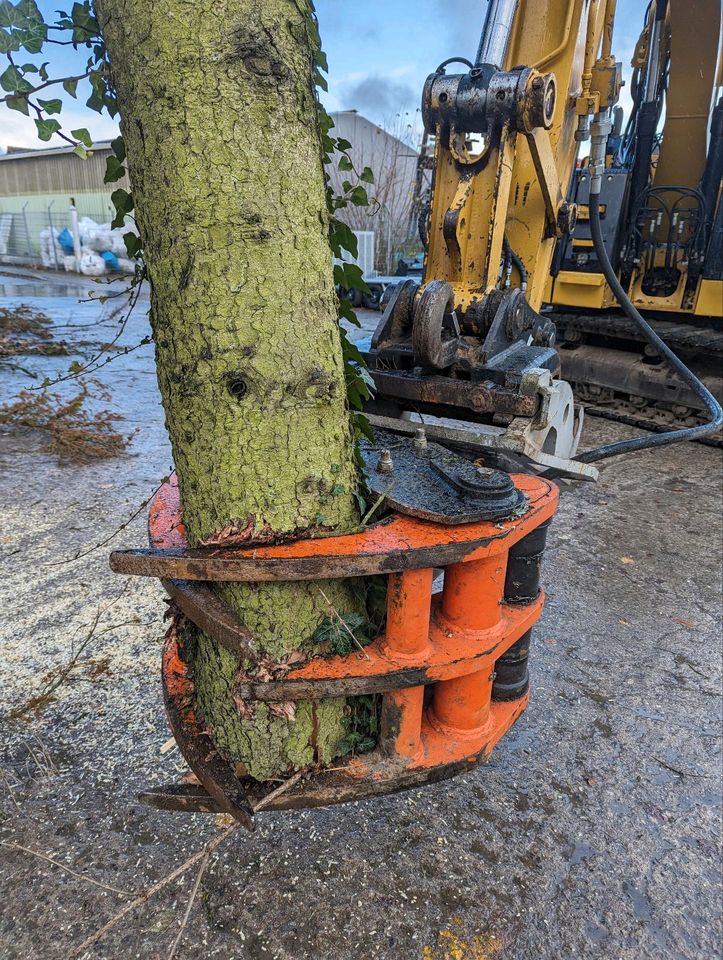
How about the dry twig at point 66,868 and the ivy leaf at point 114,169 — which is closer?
the ivy leaf at point 114,169

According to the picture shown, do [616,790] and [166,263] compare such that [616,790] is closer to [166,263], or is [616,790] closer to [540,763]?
[540,763]

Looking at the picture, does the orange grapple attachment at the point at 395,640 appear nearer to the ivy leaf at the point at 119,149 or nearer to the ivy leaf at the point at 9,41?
the ivy leaf at the point at 119,149

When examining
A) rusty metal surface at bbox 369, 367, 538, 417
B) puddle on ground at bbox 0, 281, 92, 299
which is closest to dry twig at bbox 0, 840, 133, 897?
rusty metal surface at bbox 369, 367, 538, 417

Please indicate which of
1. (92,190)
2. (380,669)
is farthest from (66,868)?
(92,190)

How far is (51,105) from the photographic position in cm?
143

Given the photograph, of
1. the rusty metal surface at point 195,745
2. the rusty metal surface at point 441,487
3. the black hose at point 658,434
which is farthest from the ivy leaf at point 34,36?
the black hose at point 658,434

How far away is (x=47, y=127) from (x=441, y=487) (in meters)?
1.20

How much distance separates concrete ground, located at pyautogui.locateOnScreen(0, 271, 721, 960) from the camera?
5.19 feet

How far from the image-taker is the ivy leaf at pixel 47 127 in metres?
1.44

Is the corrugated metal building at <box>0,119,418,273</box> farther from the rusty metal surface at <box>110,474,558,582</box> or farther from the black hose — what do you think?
the rusty metal surface at <box>110,474,558,582</box>

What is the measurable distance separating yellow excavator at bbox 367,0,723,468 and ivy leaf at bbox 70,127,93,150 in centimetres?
182

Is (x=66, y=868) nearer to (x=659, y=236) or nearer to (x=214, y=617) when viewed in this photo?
(x=214, y=617)

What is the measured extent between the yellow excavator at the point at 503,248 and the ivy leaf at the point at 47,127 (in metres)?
1.91

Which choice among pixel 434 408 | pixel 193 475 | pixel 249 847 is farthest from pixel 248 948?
pixel 434 408
